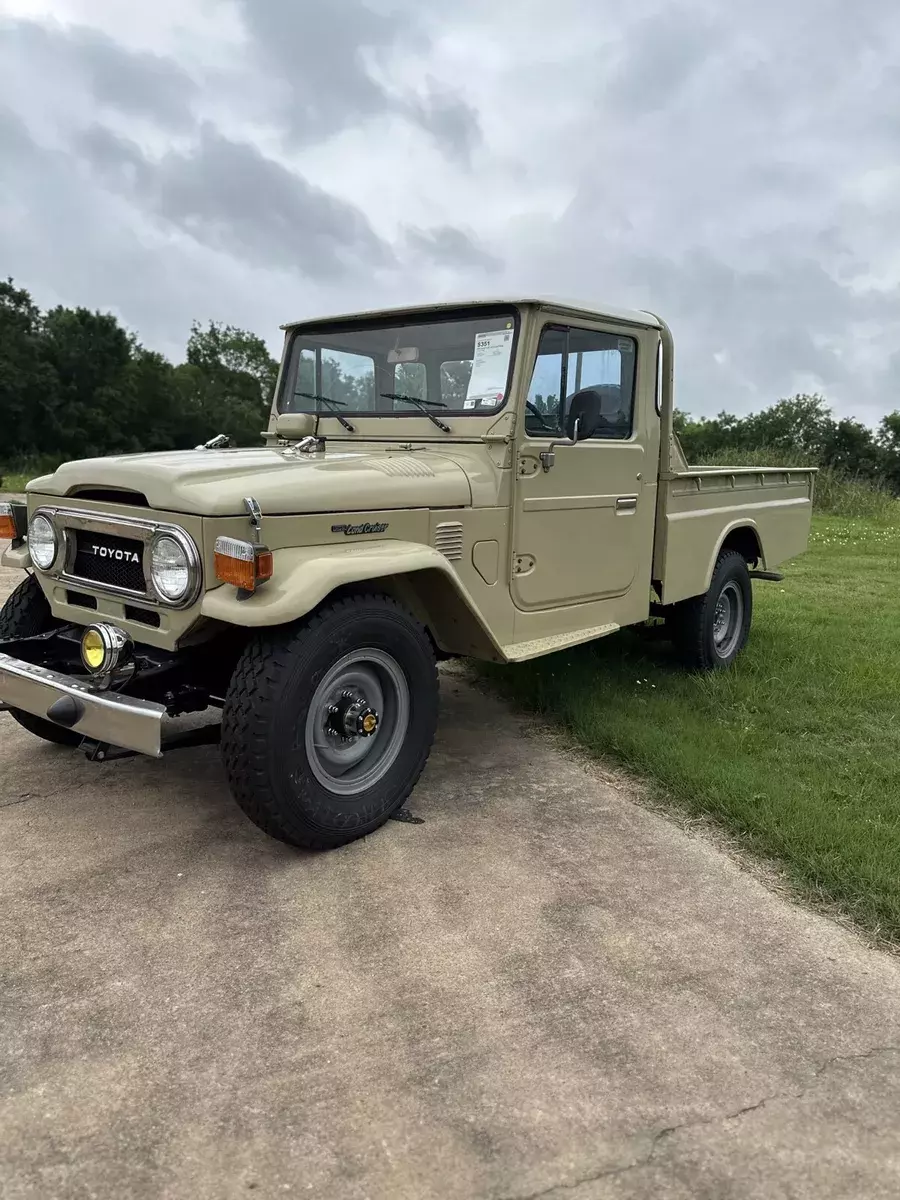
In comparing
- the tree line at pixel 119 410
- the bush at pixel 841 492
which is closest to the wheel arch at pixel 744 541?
the bush at pixel 841 492

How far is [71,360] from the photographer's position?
1734 inches

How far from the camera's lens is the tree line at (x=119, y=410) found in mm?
41688

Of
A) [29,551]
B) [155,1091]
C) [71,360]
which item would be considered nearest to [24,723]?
[29,551]

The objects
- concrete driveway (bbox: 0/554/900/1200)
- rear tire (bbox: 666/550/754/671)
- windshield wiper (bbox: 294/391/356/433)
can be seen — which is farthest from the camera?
rear tire (bbox: 666/550/754/671)

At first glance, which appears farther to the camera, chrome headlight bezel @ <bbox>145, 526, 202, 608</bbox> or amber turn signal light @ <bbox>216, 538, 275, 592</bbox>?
chrome headlight bezel @ <bbox>145, 526, 202, 608</bbox>

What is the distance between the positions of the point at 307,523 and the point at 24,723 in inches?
75.1

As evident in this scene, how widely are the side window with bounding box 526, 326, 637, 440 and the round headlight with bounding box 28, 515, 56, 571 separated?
7.15ft

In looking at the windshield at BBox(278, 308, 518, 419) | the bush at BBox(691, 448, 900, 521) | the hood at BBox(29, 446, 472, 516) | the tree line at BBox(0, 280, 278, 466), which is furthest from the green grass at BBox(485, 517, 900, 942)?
the tree line at BBox(0, 280, 278, 466)

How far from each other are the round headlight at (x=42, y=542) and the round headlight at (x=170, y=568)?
31.0 inches

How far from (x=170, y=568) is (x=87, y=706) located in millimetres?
567

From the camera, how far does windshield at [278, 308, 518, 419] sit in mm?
4121

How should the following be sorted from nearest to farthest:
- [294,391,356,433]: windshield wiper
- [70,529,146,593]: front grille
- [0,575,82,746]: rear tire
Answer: [70,529,146,593]: front grille
[0,575,82,746]: rear tire
[294,391,356,433]: windshield wiper

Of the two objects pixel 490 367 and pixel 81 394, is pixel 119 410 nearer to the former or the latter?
pixel 81 394

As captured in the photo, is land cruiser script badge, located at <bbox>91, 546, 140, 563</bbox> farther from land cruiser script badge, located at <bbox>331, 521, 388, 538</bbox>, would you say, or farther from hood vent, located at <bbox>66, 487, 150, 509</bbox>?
land cruiser script badge, located at <bbox>331, 521, 388, 538</bbox>
